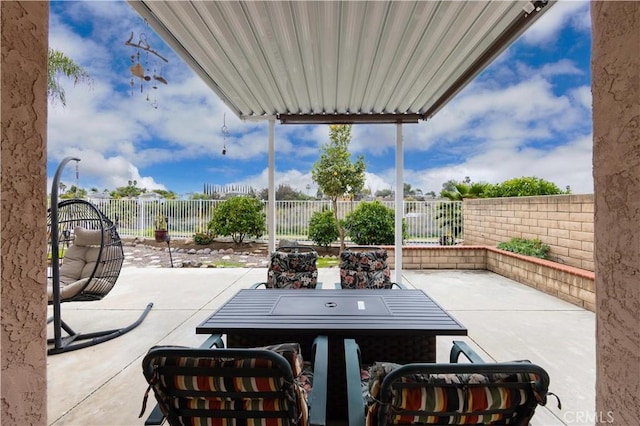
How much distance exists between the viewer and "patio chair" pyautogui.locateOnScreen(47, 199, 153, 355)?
2.82m

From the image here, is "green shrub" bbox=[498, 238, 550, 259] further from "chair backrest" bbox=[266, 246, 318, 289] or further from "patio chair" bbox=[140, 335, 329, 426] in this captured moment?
"patio chair" bbox=[140, 335, 329, 426]

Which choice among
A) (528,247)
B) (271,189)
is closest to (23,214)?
(271,189)

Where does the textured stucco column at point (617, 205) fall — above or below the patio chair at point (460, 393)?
above

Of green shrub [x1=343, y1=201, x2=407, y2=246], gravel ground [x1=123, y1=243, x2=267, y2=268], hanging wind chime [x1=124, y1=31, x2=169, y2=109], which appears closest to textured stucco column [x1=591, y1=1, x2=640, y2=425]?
hanging wind chime [x1=124, y1=31, x2=169, y2=109]

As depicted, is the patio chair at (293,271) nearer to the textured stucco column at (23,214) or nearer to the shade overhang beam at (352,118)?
the textured stucco column at (23,214)

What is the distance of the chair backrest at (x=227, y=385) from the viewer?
103 cm

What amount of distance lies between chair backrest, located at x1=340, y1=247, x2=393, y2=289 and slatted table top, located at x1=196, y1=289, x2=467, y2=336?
0.54 metres

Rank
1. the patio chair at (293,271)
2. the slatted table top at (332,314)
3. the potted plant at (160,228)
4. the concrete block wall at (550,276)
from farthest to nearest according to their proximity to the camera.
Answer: the potted plant at (160,228)
the concrete block wall at (550,276)
the patio chair at (293,271)
the slatted table top at (332,314)

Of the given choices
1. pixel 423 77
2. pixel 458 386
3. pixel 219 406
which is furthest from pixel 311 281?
pixel 423 77

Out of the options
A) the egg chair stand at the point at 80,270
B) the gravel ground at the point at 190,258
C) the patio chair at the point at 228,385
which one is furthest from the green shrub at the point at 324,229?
the patio chair at the point at 228,385

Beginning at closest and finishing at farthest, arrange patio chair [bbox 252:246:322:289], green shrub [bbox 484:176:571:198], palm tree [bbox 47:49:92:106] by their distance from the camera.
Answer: patio chair [bbox 252:246:322:289], green shrub [bbox 484:176:571:198], palm tree [bbox 47:49:92:106]

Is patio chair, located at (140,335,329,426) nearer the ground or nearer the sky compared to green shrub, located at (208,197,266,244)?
nearer the ground

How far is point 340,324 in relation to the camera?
1783 mm

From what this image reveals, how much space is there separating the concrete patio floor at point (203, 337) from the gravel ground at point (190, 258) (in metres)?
1.89
